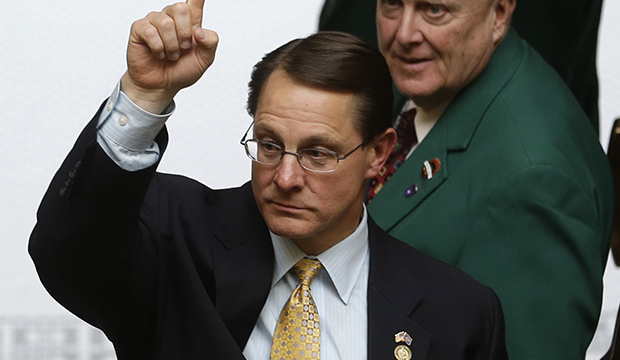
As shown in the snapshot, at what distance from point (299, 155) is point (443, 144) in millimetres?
788

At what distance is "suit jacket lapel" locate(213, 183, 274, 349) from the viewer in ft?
6.55

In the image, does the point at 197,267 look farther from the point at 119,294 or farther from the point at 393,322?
the point at 393,322

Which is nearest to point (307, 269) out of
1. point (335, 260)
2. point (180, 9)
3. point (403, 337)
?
point (335, 260)

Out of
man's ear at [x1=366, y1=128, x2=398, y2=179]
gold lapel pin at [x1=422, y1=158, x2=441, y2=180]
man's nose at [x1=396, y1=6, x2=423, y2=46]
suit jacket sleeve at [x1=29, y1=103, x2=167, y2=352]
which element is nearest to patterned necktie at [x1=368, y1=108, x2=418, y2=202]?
gold lapel pin at [x1=422, y1=158, x2=441, y2=180]

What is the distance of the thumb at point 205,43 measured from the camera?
1.73 meters

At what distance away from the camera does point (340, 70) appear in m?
2.01

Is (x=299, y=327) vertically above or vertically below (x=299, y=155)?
below

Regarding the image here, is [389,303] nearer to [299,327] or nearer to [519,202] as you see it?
[299,327]

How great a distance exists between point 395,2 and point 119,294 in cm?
114

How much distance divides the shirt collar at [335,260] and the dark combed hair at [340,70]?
0.19m

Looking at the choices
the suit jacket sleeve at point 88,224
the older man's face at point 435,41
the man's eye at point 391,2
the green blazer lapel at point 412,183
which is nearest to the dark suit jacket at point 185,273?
the suit jacket sleeve at point 88,224

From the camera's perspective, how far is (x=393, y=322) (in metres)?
2.05

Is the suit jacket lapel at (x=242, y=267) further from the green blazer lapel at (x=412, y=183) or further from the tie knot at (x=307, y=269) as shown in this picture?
the green blazer lapel at (x=412, y=183)

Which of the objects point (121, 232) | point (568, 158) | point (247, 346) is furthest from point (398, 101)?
point (121, 232)
